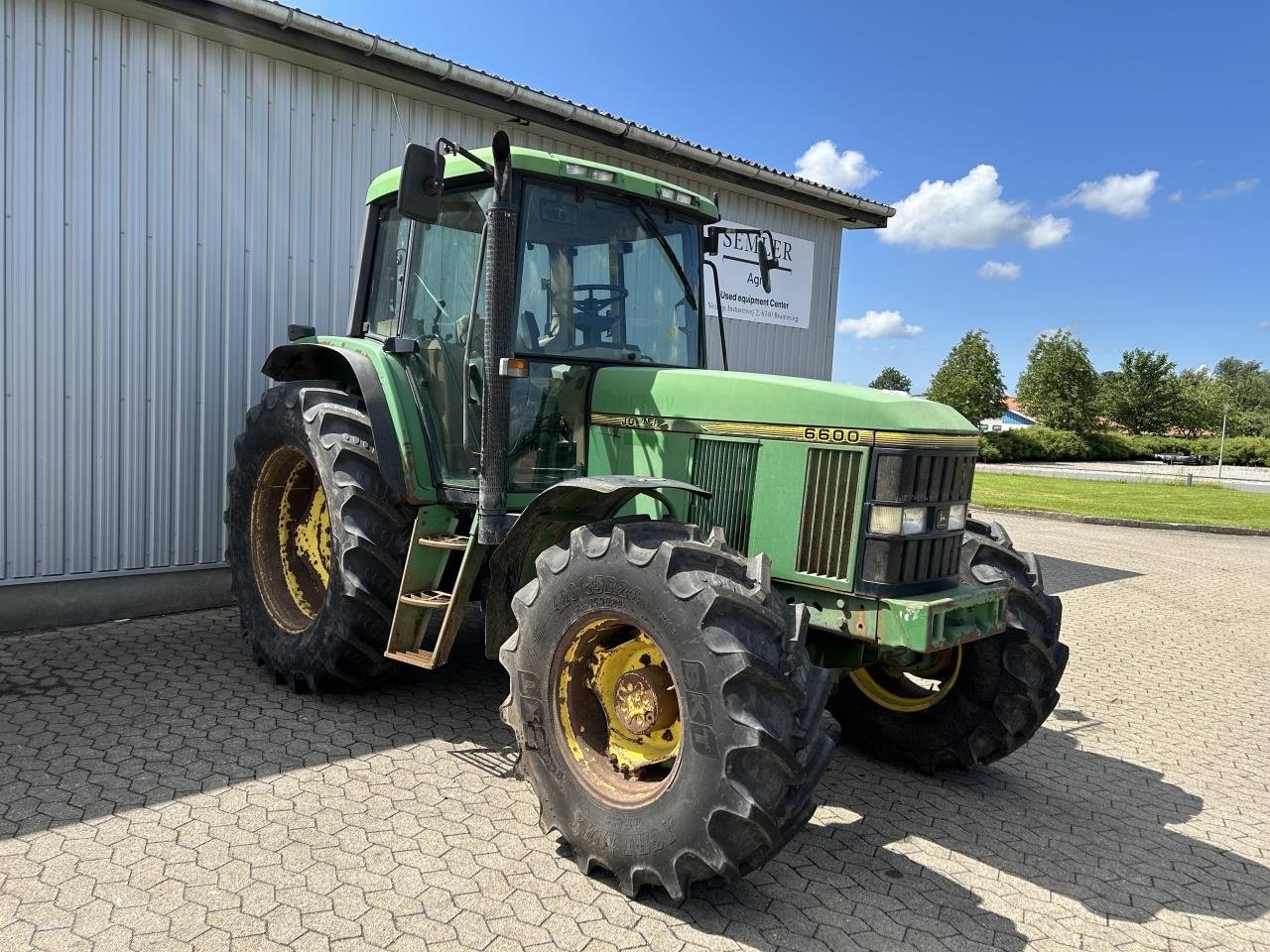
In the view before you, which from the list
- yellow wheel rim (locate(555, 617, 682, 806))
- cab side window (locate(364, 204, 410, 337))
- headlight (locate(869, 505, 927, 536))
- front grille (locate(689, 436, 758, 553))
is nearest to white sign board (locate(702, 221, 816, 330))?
cab side window (locate(364, 204, 410, 337))

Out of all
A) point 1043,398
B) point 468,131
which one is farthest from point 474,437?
point 1043,398

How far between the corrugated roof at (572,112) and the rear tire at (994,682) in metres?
5.24

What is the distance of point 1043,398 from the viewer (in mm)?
51688

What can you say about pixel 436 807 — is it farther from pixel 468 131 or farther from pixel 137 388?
pixel 468 131

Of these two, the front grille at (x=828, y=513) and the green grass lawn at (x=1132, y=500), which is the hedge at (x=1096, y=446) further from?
the front grille at (x=828, y=513)

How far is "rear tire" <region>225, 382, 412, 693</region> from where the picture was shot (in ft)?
15.1

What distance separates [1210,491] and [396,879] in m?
28.5

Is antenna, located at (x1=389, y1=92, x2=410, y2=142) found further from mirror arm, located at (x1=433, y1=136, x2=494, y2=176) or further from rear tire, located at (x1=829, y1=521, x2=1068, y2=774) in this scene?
rear tire, located at (x1=829, y1=521, x2=1068, y2=774)

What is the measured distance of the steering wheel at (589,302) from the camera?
174 inches

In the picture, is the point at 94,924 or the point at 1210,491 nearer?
the point at 94,924

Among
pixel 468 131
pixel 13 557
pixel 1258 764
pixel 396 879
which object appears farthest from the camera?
pixel 468 131

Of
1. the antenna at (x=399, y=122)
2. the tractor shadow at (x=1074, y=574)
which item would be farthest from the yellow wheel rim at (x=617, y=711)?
the tractor shadow at (x=1074, y=574)

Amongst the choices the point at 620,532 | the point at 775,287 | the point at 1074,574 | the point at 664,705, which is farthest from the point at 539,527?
the point at 1074,574

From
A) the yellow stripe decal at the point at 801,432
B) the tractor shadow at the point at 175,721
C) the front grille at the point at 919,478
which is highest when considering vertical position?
the yellow stripe decal at the point at 801,432
